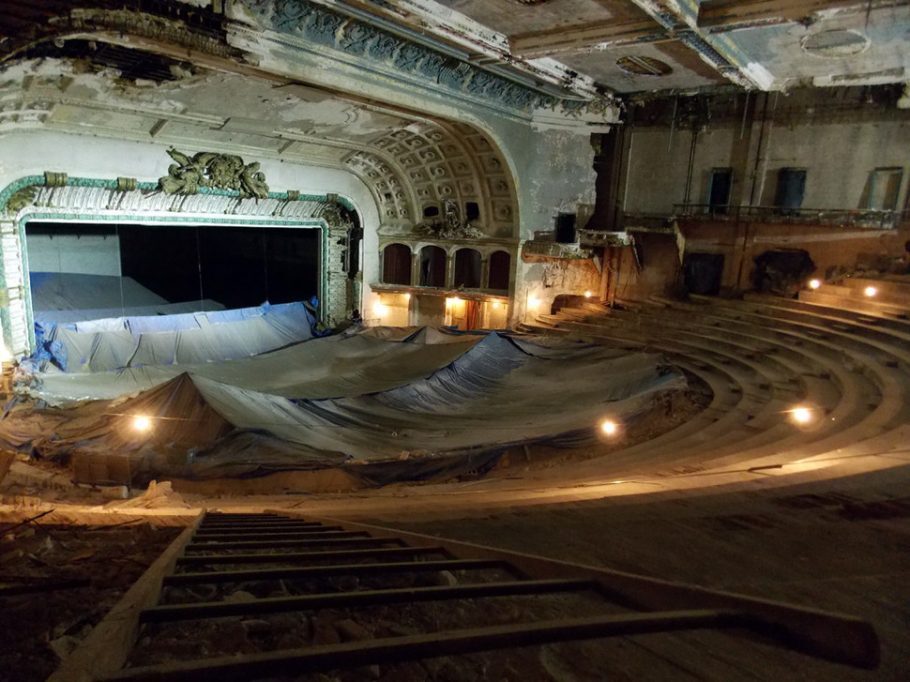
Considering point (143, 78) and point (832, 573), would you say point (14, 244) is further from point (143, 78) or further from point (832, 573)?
point (832, 573)

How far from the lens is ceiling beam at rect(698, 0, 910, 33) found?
30.4 feet

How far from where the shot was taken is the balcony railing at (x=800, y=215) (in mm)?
14930

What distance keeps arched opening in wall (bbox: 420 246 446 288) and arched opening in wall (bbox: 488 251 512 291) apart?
6.09ft

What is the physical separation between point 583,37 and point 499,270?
8.90m

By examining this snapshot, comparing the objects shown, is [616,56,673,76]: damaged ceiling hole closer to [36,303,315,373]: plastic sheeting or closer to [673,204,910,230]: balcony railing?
[673,204,910,230]: balcony railing

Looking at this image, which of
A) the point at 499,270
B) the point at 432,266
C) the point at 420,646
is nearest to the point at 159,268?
the point at 432,266

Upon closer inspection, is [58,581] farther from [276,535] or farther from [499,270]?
[499,270]

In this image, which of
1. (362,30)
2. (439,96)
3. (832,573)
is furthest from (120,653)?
(439,96)

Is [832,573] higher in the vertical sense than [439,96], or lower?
lower

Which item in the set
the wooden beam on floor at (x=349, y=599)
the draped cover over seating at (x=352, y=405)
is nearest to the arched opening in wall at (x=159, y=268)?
the draped cover over seating at (x=352, y=405)

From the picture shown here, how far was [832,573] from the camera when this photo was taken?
3.04 metres

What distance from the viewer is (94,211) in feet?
47.2

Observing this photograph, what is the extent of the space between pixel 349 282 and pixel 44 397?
34.8 ft

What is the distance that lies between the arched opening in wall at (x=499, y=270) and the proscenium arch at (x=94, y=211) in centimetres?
599
